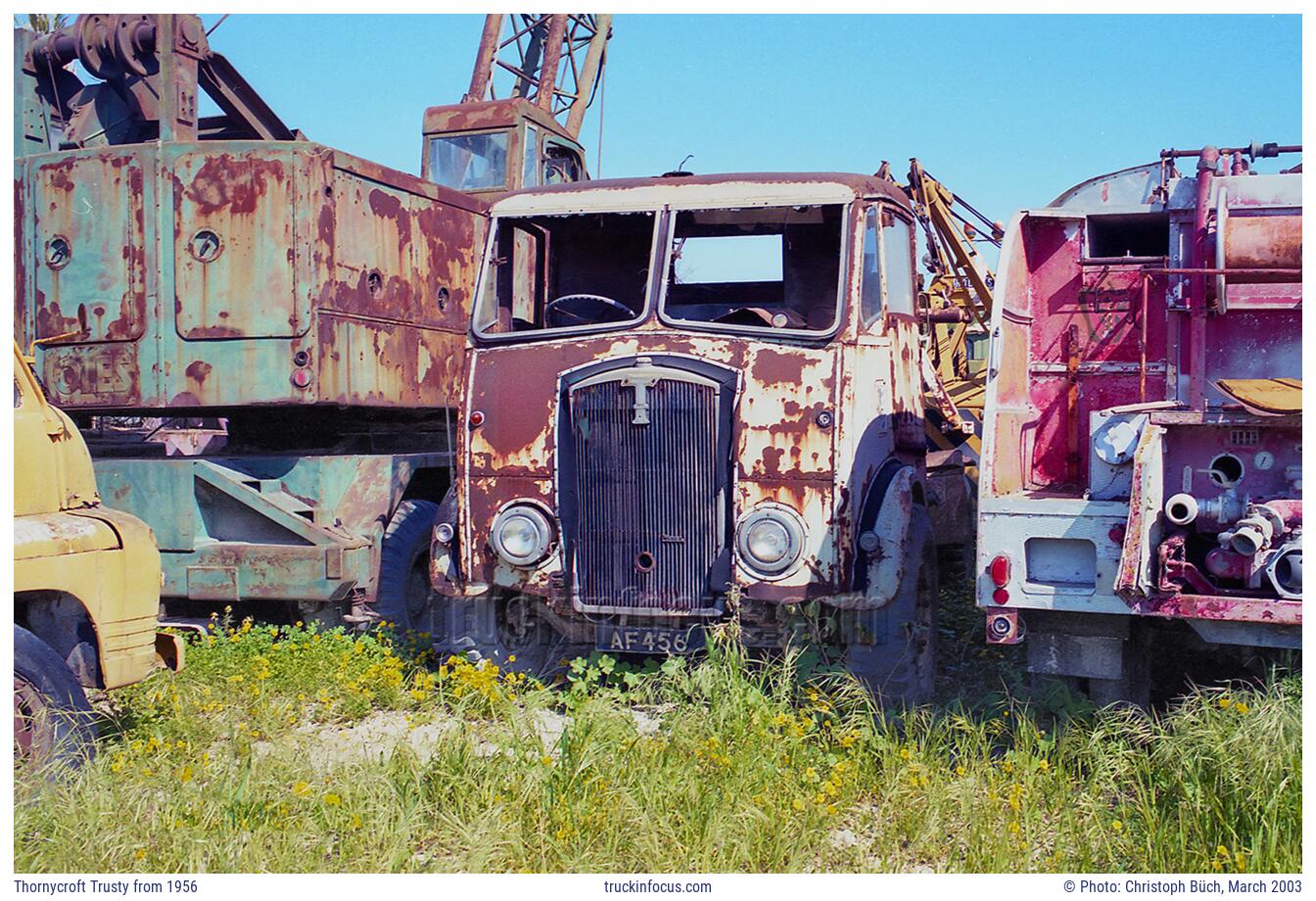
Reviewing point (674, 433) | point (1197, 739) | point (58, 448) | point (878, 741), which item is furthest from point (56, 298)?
point (1197, 739)

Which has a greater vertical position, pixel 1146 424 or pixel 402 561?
pixel 1146 424

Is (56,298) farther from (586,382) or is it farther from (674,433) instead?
(674,433)

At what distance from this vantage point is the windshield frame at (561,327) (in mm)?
5926

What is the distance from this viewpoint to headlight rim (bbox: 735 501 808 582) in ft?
17.8

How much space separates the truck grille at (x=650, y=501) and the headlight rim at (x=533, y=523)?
0.51 ft

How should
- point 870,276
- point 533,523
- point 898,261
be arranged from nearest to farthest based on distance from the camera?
point 533,523 → point 870,276 → point 898,261

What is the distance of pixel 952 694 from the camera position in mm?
5840

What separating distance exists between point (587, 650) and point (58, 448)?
8.31 feet

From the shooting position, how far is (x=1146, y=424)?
178 inches

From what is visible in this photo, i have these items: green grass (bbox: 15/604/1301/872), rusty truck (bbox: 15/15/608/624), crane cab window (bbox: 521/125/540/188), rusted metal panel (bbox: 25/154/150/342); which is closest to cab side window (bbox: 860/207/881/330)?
green grass (bbox: 15/604/1301/872)

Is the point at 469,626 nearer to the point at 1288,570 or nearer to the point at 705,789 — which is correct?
the point at 705,789

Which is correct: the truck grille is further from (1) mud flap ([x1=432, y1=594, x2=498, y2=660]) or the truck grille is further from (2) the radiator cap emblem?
(1) mud flap ([x1=432, y1=594, x2=498, y2=660])

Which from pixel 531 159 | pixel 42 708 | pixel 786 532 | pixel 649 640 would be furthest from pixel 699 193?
pixel 531 159

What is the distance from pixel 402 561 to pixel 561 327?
1.85 metres
